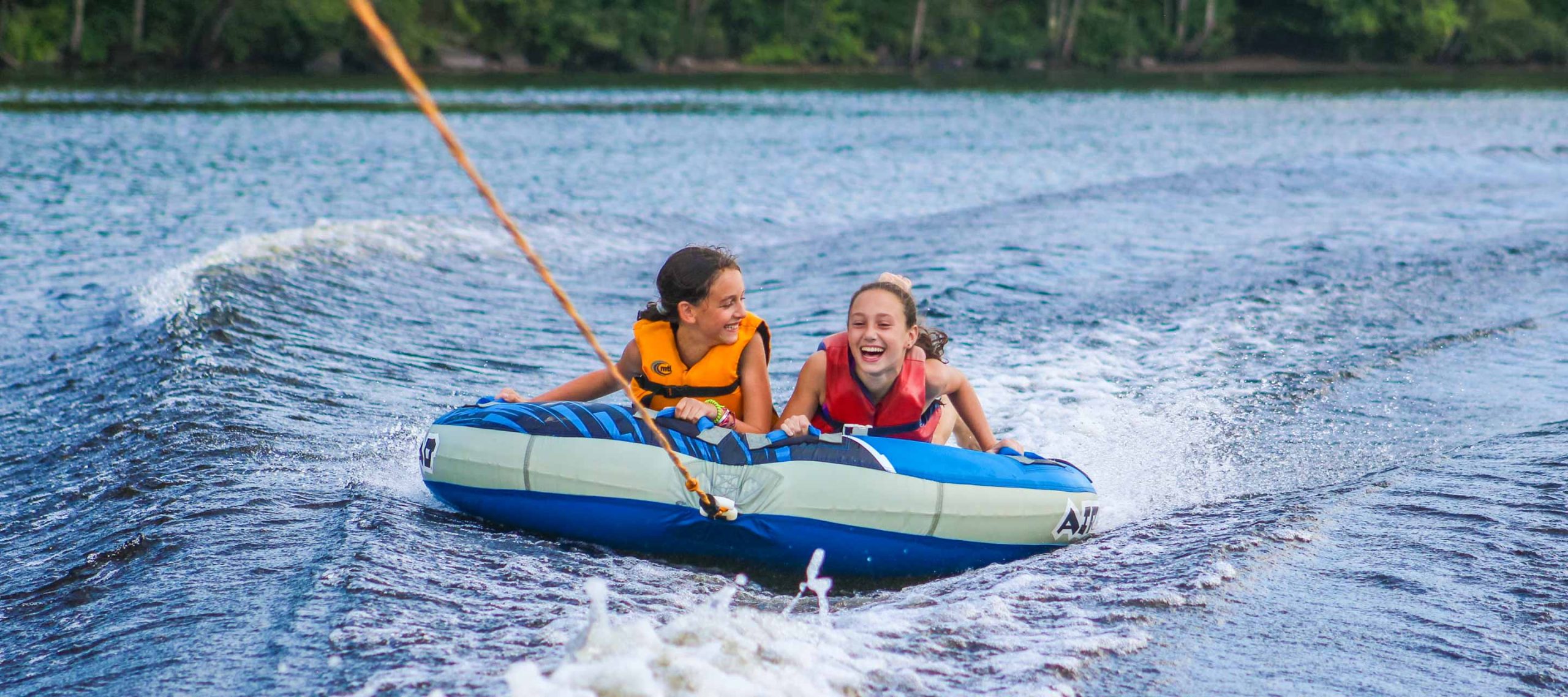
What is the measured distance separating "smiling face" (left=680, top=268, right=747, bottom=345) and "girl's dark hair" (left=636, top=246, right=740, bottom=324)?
0.06 ft

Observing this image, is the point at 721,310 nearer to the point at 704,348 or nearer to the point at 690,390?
the point at 704,348

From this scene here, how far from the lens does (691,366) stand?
17.9ft

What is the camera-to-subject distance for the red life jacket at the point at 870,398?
17.7 ft

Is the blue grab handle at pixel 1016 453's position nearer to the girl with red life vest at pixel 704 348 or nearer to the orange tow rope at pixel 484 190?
the girl with red life vest at pixel 704 348

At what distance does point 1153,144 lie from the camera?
84.7 feet

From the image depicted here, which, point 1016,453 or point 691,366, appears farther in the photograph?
point 691,366

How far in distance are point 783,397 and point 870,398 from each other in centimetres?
238

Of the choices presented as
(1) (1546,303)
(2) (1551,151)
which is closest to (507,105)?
(2) (1551,151)

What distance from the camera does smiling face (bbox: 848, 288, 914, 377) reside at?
5.13 metres

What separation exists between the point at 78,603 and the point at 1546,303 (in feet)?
33.6

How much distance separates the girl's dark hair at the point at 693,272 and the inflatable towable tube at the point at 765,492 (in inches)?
19.3

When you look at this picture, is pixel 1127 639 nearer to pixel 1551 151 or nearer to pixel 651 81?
pixel 1551 151

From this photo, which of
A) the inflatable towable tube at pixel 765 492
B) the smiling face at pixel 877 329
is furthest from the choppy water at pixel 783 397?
the smiling face at pixel 877 329

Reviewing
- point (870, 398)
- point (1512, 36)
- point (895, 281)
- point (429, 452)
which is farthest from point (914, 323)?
point (1512, 36)
